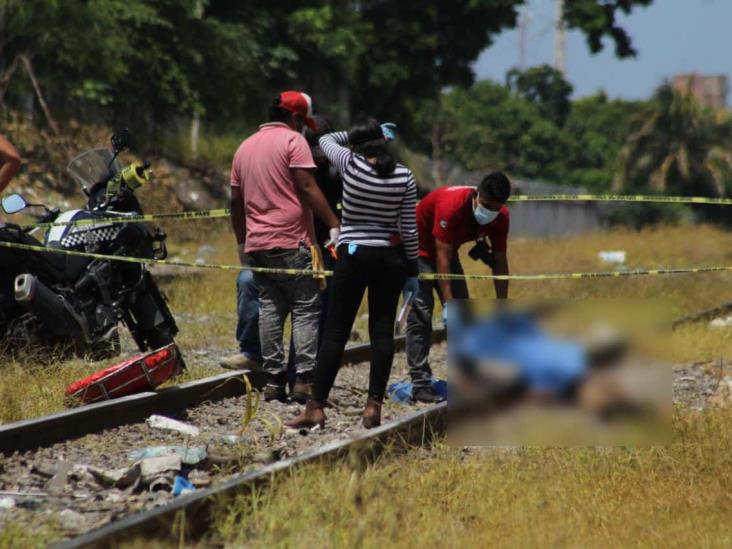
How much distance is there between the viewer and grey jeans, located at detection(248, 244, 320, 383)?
9.31 m

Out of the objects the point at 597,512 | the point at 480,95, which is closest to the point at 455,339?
the point at 597,512

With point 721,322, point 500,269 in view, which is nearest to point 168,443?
point 500,269

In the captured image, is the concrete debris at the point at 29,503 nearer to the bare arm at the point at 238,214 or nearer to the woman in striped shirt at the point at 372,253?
the woman in striped shirt at the point at 372,253

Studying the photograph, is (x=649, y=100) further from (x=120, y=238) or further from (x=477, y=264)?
(x=120, y=238)

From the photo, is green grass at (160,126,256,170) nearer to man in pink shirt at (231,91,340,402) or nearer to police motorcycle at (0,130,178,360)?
police motorcycle at (0,130,178,360)

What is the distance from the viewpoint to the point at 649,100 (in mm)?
59438

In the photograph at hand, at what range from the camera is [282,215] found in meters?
9.23

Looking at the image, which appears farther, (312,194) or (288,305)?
(288,305)

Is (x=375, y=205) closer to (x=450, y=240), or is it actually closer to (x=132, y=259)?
(x=450, y=240)

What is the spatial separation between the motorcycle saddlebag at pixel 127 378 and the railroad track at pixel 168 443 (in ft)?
0.45

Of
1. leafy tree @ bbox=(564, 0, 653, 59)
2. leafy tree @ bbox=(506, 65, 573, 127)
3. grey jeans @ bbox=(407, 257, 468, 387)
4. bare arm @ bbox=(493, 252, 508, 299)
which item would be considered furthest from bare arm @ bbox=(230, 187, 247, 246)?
leafy tree @ bbox=(506, 65, 573, 127)

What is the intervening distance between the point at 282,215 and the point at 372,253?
124cm

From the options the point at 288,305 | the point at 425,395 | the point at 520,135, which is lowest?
the point at 425,395

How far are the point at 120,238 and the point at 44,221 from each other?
0.63m
